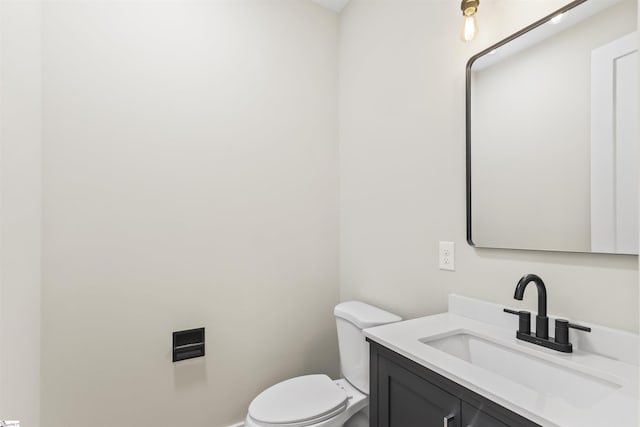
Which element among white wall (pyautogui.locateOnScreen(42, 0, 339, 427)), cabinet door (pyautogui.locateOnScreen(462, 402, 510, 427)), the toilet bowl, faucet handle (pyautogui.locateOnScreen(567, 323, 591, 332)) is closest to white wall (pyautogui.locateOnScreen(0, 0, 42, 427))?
white wall (pyautogui.locateOnScreen(42, 0, 339, 427))

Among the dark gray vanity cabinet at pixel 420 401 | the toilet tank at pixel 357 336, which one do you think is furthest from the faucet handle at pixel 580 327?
the toilet tank at pixel 357 336

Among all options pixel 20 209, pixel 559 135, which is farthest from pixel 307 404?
pixel 559 135

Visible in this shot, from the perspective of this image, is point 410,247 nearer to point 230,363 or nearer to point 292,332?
point 292,332

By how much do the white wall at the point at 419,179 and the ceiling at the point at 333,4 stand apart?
52 mm

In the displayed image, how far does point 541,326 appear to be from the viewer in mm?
954

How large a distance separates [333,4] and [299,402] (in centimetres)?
222

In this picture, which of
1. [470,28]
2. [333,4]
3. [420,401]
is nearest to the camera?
[420,401]

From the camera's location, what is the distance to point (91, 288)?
1.40 meters

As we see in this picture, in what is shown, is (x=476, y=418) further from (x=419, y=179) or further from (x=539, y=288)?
(x=419, y=179)

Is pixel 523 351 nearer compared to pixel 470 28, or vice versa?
pixel 523 351

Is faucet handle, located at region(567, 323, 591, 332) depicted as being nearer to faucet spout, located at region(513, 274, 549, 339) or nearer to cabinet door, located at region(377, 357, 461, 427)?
faucet spout, located at region(513, 274, 549, 339)

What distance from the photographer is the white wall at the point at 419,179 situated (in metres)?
0.98

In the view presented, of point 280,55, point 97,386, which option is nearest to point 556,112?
point 280,55

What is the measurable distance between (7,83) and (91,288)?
0.85 meters
